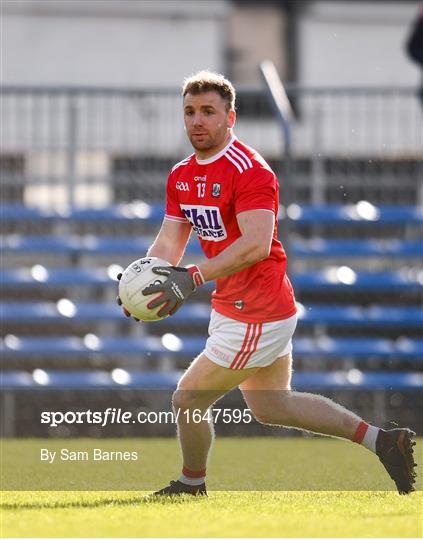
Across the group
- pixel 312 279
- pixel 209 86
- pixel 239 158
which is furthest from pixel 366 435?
pixel 312 279

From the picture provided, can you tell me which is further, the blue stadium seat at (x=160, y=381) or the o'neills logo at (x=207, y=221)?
the blue stadium seat at (x=160, y=381)

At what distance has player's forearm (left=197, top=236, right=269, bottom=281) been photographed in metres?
6.12

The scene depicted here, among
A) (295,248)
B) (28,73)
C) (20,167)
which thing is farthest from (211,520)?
(28,73)

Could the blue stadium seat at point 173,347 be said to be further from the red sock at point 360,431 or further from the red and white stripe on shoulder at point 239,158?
the red and white stripe on shoulder at point 239,158

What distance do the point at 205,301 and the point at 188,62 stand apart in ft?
19.1

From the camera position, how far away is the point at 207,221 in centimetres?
638

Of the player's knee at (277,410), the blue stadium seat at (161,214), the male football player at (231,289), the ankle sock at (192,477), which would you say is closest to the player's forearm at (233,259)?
the male football player at (231,289)

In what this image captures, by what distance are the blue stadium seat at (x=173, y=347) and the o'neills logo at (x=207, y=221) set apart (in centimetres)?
479

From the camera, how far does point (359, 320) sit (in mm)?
11672

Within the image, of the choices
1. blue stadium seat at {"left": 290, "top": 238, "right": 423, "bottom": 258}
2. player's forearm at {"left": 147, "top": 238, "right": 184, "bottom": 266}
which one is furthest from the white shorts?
blue stadium seat at {"left": 290, "top": 238, "right": 423, "bottom": 258}

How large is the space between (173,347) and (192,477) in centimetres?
492

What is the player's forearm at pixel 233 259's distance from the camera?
6.12 metres

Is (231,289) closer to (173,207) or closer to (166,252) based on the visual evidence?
(166,252)

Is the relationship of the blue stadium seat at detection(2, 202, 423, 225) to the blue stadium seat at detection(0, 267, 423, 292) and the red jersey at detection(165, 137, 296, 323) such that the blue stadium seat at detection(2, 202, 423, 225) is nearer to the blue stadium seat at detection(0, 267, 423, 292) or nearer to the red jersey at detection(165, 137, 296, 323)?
the blue stadium seat at detection(0, 267, 423, 292)
